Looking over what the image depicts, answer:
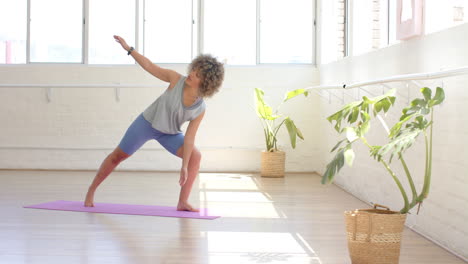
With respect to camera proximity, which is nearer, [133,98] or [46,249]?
[46,249]

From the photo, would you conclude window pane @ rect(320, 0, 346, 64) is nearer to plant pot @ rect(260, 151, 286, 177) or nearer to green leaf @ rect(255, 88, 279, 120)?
green leaf @ rect(255, 88, 279, 120)

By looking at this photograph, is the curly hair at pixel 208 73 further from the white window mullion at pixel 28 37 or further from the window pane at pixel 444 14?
the white window mullion at pixel 28 37

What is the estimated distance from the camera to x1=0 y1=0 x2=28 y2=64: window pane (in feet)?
24.0

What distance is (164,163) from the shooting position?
725 centimetres

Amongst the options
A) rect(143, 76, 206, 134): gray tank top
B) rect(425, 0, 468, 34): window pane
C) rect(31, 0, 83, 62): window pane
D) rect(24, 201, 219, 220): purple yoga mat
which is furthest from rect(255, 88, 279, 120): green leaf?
rect(425, 0, 468, 34): window pane

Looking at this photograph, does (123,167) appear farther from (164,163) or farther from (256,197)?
(256,197)

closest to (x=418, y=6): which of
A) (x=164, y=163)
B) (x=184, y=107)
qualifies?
(x=184, y=107)

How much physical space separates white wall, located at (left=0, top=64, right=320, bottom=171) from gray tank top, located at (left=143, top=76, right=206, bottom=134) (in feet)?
10.2

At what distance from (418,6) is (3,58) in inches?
206

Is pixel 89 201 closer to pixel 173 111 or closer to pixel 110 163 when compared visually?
pixel 110 163

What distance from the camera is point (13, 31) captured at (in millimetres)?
7359

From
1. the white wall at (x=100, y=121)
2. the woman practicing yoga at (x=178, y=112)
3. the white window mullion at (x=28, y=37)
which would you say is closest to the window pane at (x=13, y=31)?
the white window mullion at (x=28, y=37)

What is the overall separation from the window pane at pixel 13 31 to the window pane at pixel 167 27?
145cm

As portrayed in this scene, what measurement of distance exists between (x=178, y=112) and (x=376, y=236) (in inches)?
66.8
